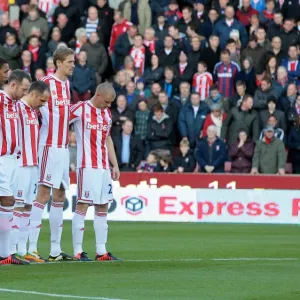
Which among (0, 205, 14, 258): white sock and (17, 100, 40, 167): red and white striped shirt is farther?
(17, 100, 40, 167): red and white striped shirt

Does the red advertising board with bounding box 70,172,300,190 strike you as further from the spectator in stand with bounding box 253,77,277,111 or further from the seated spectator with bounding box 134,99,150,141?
the spectator in stand with bounding box 253,77,277,111

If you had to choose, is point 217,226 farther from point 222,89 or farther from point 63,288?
point 63,288

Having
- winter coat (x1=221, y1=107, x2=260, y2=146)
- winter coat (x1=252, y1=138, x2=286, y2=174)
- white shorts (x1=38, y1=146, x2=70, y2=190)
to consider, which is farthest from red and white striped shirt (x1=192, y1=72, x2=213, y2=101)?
white shorts (x1=38, y1=146, x2=70, y2=190)

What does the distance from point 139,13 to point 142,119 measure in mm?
4081

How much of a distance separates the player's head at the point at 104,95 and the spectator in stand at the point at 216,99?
1219 cm

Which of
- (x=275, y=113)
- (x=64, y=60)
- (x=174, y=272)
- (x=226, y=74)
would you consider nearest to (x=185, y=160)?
(x=275, y=113)

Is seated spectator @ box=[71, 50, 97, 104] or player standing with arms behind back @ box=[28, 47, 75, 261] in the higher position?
seated spectator @ box=[71, 50, 97, 104]

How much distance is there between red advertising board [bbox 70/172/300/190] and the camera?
24031 millimetres

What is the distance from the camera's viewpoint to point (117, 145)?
1033 inches

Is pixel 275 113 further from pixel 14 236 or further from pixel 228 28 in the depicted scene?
pixel 14 236

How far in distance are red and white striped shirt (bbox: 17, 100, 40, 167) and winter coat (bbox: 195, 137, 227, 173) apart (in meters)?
12.0

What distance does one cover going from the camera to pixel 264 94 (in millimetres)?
25578

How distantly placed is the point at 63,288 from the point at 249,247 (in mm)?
6351

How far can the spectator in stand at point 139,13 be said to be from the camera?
1142 inches
